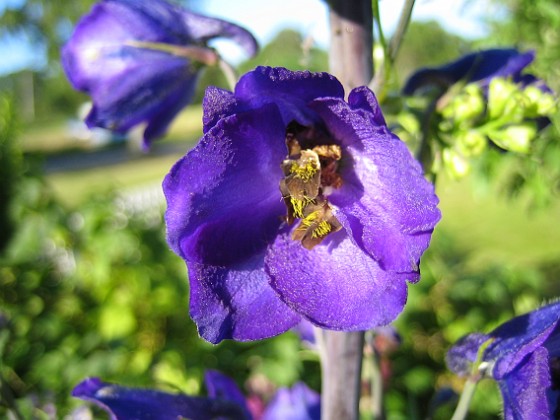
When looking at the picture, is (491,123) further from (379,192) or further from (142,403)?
(142,403)

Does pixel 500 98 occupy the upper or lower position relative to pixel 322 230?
upper

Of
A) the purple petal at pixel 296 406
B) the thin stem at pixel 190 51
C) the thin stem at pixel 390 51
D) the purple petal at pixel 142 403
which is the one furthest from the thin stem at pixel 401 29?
the purple petal at pixel 296 406

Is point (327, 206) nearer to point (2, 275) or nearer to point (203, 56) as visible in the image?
point (203, 56)

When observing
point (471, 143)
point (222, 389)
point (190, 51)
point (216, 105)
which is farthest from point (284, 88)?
point (222, 389)

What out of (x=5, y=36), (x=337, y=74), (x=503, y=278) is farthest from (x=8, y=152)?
(x=5, y=36)

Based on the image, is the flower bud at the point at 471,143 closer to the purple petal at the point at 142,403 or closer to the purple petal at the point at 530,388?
the purple petal at the point at 530,388
